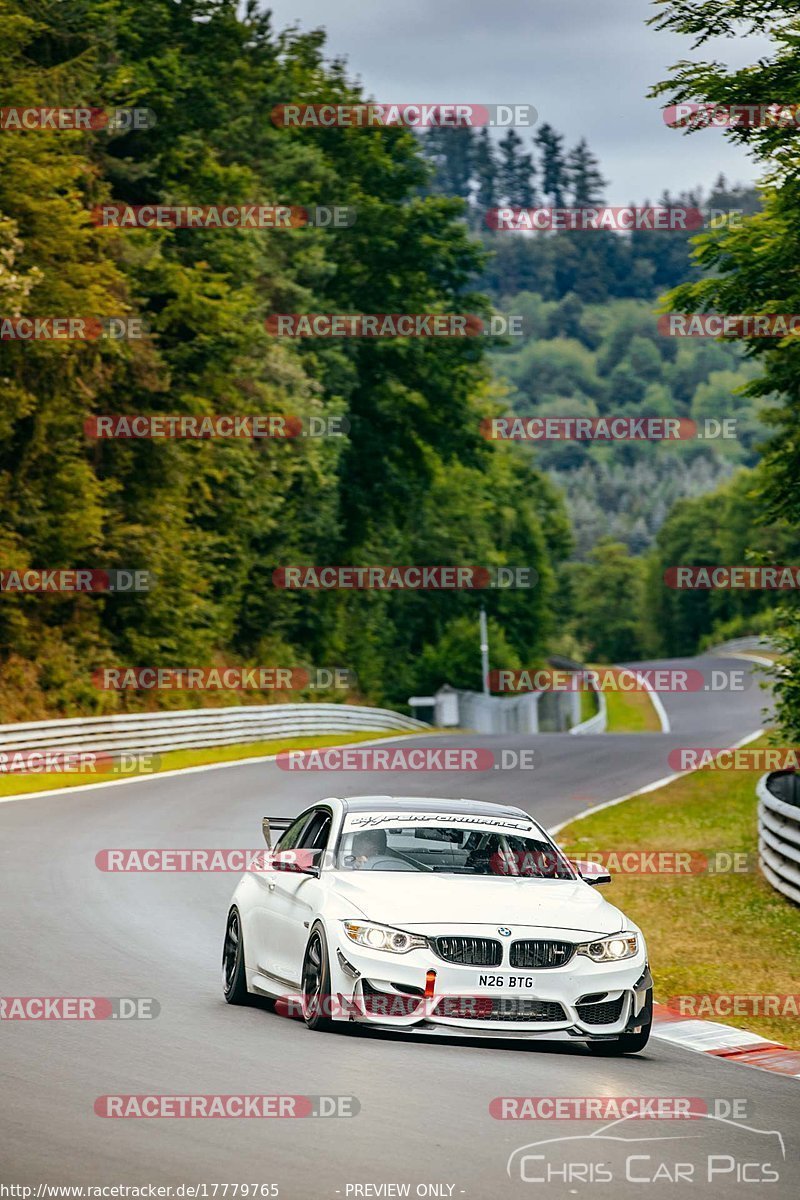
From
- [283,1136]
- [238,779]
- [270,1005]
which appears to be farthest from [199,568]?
[283,1136]

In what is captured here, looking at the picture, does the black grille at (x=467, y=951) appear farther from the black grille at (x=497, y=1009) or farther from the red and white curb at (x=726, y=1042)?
the red and white curb at (x=726, y=1042)

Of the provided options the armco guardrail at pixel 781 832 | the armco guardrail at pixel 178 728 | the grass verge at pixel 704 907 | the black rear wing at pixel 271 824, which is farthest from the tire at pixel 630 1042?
the armco guardrail at pixel 178 728

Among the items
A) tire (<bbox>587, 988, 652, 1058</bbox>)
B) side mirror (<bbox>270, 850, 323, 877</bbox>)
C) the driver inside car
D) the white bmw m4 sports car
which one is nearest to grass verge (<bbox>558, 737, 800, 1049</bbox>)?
tire (<bbox>587, 988, 652, 1058</bbox>)

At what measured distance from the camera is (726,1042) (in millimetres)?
11523

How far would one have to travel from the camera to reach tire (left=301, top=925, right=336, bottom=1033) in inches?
412

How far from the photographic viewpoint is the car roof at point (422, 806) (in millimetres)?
Answer: 11891

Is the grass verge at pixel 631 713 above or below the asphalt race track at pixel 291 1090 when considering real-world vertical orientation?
below

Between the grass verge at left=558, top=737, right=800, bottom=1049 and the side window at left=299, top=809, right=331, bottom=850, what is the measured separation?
3172mm

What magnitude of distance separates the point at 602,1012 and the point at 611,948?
0.36m

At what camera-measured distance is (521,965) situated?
408 inches

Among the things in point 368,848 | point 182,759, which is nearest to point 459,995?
point 368,848

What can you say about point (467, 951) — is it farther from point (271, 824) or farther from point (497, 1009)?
point (271, 824)

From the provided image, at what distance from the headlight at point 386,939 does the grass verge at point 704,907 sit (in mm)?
3097

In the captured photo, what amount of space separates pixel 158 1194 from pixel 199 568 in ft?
145
